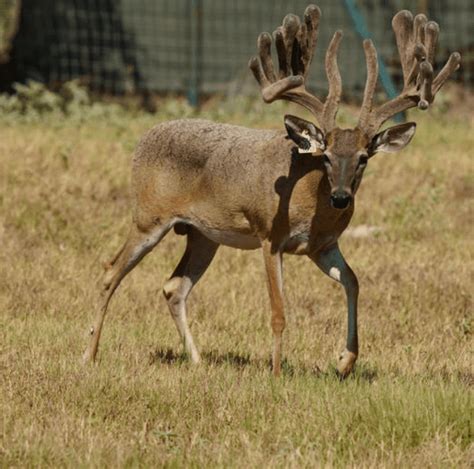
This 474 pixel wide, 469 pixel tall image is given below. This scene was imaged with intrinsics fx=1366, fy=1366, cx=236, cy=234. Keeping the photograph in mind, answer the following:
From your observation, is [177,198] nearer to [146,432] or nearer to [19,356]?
[19,356]

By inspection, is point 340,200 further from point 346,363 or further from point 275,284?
point 346,363

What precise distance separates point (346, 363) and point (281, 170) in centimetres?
126

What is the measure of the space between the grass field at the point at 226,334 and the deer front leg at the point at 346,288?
0.18 metres

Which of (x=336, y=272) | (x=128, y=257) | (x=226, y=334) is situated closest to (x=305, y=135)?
(x=336, y=272)

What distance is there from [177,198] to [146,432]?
2.58 meters

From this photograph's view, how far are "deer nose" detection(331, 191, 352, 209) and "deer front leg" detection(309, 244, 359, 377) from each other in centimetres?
87

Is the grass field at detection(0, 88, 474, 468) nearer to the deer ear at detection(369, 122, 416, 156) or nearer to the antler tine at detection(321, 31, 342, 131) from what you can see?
the deer ear at detection(369, 122, 416, 156)

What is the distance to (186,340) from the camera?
9.18m

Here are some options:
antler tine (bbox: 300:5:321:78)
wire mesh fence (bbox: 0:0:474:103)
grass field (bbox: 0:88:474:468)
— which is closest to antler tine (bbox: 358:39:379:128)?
antler tine (bbox: 300:5:321:78)

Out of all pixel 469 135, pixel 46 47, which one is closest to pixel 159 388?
pixel 469 135

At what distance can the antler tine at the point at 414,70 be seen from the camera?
8125mm

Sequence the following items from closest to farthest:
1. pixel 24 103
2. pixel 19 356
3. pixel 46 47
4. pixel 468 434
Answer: pixel 468 434, pixel 19 356, pixel 24 103, pixel 46 47

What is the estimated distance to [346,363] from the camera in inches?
322

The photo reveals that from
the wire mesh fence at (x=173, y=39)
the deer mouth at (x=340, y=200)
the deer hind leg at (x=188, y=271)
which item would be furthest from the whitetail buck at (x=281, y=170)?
the wire mesh fence at (x=173, y=39)
